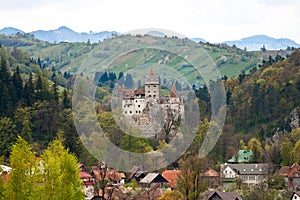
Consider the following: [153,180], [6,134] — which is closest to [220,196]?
[153,180]

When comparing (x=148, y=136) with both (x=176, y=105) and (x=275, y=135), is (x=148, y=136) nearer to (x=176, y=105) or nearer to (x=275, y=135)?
(x=176, y=105)

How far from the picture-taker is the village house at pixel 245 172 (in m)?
73.5

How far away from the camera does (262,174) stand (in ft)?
242

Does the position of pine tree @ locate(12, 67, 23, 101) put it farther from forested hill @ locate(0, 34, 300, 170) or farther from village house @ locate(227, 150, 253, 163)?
village house @ locate(227, 150, 253, 163)

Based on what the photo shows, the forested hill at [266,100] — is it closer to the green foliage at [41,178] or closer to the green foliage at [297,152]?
the green foliage at [297,152]

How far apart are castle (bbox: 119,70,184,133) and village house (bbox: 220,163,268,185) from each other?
514 inches

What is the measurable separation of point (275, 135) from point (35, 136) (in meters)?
33.2

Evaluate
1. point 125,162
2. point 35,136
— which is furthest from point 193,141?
point 35,136

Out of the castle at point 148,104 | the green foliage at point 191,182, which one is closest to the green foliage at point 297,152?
the castle at point 148,104

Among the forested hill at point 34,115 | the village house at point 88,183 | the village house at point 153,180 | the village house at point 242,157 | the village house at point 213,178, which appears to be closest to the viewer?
the village house at point 88,183

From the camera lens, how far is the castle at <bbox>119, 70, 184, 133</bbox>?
291ft

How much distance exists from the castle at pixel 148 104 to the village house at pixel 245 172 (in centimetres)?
1306

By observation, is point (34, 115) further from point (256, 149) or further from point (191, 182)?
point (191, 182)

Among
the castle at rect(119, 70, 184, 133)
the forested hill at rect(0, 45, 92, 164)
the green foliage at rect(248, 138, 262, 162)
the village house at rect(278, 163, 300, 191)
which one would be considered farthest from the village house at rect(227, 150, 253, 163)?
the forested hill at rect(0, 45, 92, 164)
